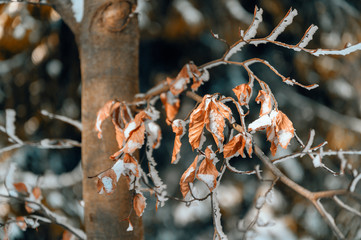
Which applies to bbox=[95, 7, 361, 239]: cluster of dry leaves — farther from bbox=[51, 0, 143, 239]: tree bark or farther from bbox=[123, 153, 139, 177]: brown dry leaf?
bbox=[51, 0, 143, 239]: tree bark

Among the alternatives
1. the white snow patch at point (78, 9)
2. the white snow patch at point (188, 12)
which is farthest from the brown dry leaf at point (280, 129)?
the white snow patch at point (188, 12)

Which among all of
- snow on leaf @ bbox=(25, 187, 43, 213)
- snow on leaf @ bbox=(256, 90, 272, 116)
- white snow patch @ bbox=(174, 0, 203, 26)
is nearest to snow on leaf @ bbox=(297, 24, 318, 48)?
snow on leaf @ bbox=(256, 90, 272, 116)

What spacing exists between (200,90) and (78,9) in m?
0.94

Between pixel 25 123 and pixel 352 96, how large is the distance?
5.69 ft

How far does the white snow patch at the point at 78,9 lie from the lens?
0.93m

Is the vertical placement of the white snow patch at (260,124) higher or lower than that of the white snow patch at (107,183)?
higher

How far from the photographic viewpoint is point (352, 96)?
1813 mm

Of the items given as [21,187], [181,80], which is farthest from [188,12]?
[21,187]

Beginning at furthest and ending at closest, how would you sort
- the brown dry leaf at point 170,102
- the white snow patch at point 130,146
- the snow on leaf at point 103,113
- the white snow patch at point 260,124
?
the brown dry leaf at point 170,102, the snow on leaf at point 103,113, the white snow patch at point 130,146, the white snow patch at point 260,124

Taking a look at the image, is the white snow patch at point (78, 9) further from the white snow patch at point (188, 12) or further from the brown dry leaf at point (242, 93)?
the white snow patch at point (188, 12)

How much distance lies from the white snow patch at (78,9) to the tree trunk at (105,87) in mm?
20

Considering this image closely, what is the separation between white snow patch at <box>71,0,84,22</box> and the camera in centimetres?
93

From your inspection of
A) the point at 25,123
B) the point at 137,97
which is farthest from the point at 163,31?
the point at 137,97

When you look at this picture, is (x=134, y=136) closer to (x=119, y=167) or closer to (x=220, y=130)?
(x=119, y=167)
